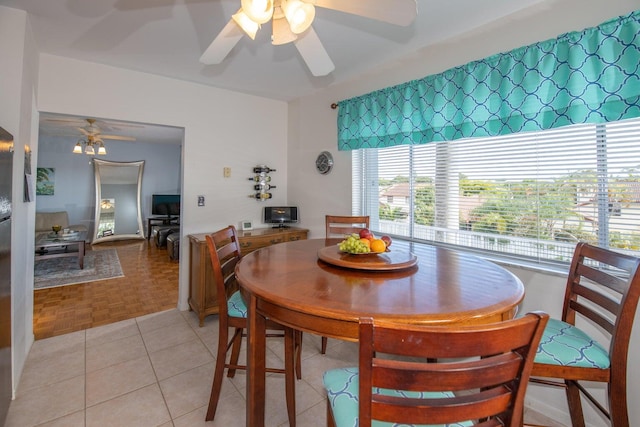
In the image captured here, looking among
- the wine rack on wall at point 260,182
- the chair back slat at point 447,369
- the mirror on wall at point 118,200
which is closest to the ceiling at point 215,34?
the wine rack on wall at point 260,182

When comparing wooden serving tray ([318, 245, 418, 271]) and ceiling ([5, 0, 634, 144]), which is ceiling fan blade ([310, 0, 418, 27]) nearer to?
ceiling ([5, 0, 634, 144])

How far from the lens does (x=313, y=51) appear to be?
5.03 feet

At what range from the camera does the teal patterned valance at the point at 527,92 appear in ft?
4.70

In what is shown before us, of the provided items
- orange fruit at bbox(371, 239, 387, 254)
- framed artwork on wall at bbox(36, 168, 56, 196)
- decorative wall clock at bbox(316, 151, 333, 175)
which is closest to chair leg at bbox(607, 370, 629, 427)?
orange fruit at bbox(371, 239, 387, 254)

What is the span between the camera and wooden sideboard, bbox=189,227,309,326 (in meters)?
2.66

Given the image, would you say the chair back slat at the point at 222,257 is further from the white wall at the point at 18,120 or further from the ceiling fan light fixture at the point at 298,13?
the white wall at the point at 18,120

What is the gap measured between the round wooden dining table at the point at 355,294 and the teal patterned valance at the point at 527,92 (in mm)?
948

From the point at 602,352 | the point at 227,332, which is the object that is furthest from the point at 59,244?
the point at 602,352

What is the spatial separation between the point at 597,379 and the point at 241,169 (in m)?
3.21

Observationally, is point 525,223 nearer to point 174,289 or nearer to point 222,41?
point 222,41

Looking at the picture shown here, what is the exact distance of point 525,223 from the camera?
186cm

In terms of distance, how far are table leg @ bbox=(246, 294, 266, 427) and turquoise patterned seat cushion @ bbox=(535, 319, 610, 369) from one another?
111 centimetres

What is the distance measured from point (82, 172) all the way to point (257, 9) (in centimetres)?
710

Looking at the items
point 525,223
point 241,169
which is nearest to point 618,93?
point 525,223
